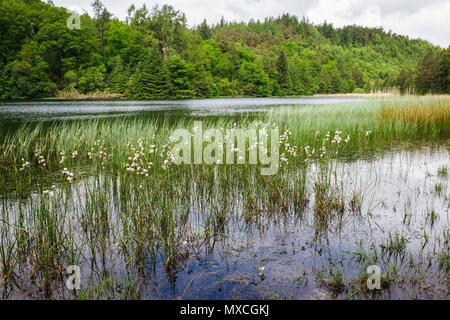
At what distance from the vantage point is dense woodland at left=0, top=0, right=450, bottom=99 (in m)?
57.4

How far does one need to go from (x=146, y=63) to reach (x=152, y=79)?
3.80m

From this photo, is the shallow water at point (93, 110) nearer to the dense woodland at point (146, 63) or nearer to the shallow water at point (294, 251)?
the shallow water at point (294, 251)

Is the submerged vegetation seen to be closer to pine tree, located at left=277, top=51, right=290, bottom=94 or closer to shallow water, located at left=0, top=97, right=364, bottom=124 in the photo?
shallow water, located at left=0, top=97, right=364, bottom=124

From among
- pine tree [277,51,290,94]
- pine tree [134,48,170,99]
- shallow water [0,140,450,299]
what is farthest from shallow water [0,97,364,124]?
pine tree [277,51,290,94]

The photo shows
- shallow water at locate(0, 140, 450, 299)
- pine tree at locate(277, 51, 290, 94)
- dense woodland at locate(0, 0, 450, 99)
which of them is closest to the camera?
shallow water at locate(0, 140, 450, 299)

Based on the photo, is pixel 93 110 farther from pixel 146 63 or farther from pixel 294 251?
pixel 146 63

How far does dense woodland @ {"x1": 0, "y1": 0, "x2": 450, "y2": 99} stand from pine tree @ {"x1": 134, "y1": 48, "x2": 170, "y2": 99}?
0.62 feet

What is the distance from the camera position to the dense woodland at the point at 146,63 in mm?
57375

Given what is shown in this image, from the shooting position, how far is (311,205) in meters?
5.11

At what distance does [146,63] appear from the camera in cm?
5931

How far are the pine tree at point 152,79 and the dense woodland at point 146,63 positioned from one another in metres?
0.19

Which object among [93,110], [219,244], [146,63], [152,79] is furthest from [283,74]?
[219,244]

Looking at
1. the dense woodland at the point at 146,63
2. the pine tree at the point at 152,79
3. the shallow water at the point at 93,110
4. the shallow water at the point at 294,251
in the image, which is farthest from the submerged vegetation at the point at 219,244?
the pine tree at the point at 152,79

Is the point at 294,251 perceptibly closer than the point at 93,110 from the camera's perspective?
Yes
